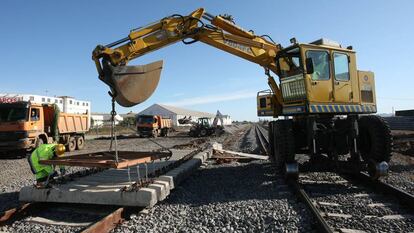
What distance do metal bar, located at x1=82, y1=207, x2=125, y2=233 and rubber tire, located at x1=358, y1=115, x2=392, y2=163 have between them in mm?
5590

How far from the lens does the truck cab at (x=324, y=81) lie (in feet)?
27.7

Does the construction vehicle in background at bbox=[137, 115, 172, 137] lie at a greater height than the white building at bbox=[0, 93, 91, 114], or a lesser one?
lesser

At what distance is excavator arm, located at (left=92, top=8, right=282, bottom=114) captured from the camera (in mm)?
7574

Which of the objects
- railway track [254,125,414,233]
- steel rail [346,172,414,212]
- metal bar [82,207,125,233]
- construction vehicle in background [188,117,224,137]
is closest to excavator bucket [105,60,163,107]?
metal bar [82,207,125,233]

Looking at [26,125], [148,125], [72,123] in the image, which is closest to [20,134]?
[26,125]

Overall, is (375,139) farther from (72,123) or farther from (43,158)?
(72,123)

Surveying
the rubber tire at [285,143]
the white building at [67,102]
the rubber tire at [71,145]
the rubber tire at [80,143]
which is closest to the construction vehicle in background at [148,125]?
the rubber tire at [80,143]

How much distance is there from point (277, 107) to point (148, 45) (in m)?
4.27

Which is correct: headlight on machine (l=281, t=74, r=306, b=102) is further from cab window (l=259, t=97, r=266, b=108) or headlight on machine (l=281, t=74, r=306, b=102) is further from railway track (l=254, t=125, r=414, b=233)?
railway track (l=254, t=125, r=414, b=233)

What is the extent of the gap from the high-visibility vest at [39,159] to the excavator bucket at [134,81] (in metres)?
1.71

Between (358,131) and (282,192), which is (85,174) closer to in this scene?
(282,192)

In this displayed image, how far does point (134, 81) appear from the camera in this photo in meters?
7.62

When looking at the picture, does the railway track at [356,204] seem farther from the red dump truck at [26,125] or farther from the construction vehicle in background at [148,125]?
the construction vehicle in background at [148,125]

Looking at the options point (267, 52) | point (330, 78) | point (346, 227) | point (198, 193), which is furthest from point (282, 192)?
point (267, 52)
